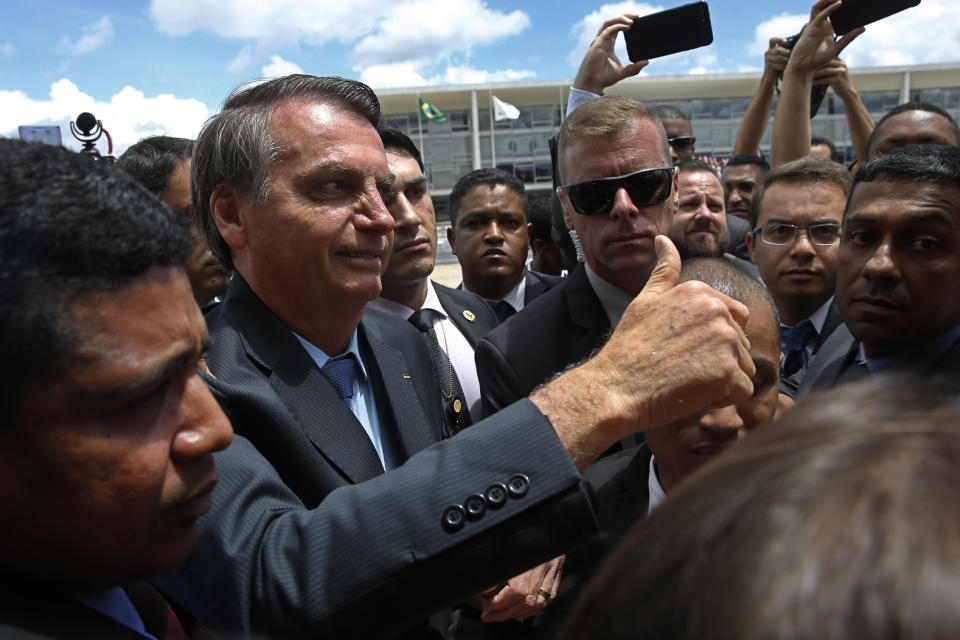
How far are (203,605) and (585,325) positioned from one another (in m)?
1.65

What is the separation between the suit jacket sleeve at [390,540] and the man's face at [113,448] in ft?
0.59

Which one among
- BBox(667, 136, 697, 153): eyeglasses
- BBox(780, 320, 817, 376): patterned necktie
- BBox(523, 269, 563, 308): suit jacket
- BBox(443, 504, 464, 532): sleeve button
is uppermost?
BBox(667, 136, 697, 153): eyeglasses

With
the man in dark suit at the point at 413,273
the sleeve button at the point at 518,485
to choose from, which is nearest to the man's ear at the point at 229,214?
the sleeve button at the point at 518,485

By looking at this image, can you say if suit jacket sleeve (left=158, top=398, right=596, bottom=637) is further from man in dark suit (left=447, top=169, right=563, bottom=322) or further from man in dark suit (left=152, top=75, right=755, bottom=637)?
man in dark suit (left=447, top=169, right=563, bottom=322)

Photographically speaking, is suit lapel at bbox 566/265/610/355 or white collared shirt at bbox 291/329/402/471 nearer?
white collared shirt at bbox 291/329/402/471

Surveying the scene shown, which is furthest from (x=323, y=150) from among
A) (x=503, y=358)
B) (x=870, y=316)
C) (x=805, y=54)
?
(x=805, y=54)

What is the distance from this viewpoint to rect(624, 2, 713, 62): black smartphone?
13.2 ft

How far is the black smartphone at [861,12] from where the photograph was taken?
4.07m

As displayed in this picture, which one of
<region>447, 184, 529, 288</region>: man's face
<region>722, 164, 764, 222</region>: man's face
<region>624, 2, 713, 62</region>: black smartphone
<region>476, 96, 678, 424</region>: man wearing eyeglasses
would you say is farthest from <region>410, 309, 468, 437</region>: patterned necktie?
<region>722, 164, 764, 222</region>: man's face

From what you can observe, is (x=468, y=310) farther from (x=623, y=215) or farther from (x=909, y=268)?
(x=909, y=268)

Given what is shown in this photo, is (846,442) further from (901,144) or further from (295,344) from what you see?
(901,144)

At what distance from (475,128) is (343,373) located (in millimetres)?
47961

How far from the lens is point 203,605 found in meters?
1.33

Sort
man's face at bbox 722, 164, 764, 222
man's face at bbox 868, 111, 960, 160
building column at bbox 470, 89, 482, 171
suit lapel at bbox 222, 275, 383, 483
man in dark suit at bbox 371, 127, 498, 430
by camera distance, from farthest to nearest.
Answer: building column at bbox 470, 89, 482, 171
man's face at bbox 722, 164, 764, 222
man's face at bbox 868, 111, 960, 160
man in dark suit at bbox 371, 127, 498, 430
suit lapel at bbox 222, 275, 383, 483
